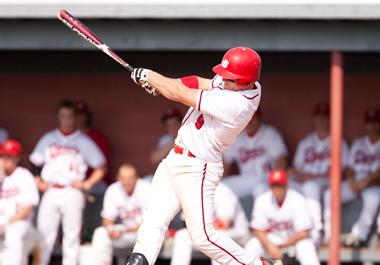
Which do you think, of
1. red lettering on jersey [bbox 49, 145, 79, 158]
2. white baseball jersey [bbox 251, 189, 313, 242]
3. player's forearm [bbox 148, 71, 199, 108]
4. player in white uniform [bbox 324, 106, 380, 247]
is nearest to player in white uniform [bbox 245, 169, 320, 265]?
white baseball jersey [bbox 251, 189, 313, 242]

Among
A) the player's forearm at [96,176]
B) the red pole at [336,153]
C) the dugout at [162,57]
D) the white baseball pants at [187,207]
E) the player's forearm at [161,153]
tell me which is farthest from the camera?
the player's forearm at [161,153]

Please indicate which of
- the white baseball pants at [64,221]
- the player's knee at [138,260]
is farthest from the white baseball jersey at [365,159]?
the player's knee at [138,260]

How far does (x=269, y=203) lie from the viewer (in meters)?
10.1

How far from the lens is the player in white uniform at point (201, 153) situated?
23.3 ft

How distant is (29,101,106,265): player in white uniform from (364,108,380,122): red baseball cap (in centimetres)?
236

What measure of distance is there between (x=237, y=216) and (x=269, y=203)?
1.13ft

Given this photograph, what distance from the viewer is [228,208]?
10.3m

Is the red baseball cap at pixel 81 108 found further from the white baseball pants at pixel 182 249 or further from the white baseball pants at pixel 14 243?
the white baseball pants at pixel 182 249

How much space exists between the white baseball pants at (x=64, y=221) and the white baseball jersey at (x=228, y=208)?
3.82 feet

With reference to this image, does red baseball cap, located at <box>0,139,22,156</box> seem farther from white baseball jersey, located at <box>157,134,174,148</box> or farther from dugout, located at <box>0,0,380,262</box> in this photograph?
white baseball jersey, located at <box>157,134,174,148</box>

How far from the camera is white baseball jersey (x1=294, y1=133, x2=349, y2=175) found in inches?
421

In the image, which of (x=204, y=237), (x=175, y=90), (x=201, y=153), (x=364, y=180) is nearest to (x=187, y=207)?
(x=204, y=237)

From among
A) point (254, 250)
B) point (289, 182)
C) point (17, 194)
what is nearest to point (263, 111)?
point (289, 182)

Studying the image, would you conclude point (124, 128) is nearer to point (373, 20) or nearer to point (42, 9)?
point (42, 9)
